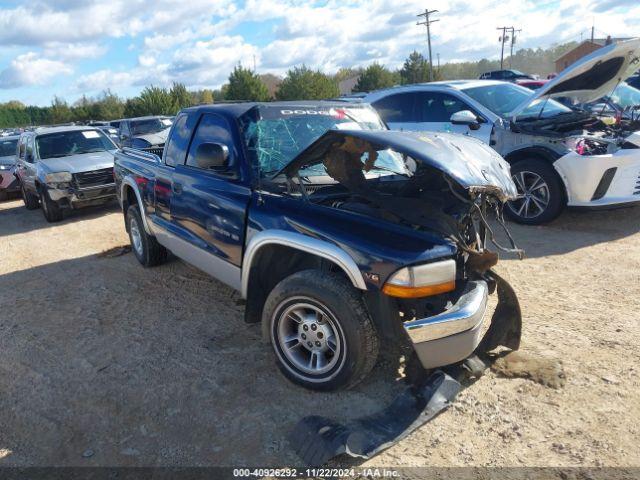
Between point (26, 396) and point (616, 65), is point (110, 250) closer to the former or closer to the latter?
point (26, 396)

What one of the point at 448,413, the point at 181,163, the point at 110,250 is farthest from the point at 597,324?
the point at 110,250

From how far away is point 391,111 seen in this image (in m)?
8.09

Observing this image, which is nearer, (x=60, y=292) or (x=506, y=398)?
(x=506, y=398)

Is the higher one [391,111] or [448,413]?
[391,111]

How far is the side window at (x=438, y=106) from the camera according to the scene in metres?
7.36

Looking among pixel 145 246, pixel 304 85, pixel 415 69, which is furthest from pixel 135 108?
pixel 145 246

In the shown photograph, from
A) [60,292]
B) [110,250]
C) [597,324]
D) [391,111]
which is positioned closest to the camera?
[597,324]

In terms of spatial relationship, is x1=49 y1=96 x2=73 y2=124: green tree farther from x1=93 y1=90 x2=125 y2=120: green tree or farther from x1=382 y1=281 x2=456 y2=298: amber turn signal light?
x1=382 y1=281 x2=456 y2=298: amber turn signal light

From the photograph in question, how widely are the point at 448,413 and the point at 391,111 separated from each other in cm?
607

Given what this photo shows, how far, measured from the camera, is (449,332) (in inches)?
105

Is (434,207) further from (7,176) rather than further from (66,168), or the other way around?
(7,176)

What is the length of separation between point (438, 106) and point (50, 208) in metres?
7.02

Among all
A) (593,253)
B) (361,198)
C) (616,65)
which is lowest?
(593,253)

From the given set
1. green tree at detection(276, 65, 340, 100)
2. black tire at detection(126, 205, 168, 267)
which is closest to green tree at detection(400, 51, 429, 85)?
green tree at detection(276, 65, 340, 100)
